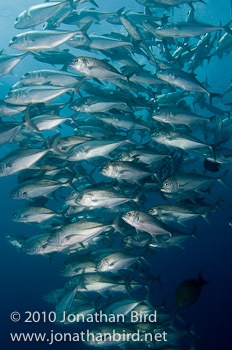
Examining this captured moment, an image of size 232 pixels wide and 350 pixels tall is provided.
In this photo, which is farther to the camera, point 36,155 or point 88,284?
point 88,284

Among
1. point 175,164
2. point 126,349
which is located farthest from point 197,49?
point 126,349

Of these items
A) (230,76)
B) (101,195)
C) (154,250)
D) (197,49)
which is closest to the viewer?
(101,195)

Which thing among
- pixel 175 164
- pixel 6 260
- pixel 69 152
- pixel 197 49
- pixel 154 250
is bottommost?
pixel 6 260

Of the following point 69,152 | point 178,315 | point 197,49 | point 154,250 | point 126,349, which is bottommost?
point 126,349

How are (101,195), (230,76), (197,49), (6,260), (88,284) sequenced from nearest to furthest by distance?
(101,195) < (88,284) < (197,49) < (6,260) < (230,76)

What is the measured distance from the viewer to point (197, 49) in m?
6.18

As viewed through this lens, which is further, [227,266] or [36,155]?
[227,266]

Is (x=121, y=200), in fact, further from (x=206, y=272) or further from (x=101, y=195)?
(x=206, y=272)

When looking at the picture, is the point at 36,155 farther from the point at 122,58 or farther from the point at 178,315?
the point at 178,315

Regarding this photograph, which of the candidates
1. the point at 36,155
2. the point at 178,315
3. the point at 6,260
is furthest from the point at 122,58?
the point at 6,260

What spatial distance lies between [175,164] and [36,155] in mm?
2812

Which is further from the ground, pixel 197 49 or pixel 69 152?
pixel 197 49

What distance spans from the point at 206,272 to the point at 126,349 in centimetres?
1316

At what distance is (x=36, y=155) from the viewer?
4203 millimetres
